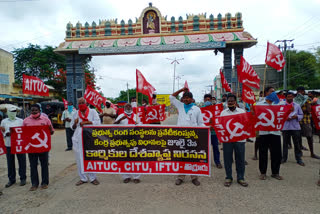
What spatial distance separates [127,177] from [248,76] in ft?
14.3

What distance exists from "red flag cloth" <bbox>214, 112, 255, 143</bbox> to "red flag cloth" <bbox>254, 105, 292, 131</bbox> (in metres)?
0.37

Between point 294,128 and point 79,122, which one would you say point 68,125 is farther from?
point 294,128

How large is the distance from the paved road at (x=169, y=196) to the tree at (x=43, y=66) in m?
26.8

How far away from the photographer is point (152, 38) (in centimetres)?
1736

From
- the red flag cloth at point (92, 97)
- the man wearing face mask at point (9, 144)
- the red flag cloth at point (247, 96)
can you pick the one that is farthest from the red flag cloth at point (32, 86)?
the red flag cloth at point (247, 96)

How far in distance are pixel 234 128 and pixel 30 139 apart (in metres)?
4.00

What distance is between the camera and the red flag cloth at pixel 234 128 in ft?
14.8

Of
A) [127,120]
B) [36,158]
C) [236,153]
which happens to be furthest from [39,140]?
[236,153]

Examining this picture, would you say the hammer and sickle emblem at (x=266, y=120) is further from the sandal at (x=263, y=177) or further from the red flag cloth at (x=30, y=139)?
the red flag cloth at (x=30, y=139)

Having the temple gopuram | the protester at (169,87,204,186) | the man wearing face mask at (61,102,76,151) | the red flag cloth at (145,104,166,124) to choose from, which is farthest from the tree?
the protester at (169,87,204,186)

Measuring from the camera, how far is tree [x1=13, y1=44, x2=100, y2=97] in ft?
100

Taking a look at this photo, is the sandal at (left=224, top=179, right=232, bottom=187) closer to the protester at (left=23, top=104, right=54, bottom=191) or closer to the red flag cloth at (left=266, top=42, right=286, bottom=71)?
the red flag cloth at (left=266, top=42, right=286, bottom=71)

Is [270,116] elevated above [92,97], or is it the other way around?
[92,97]

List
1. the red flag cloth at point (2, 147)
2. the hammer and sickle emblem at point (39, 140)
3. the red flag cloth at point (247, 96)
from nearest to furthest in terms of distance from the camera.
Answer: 1. the hammer and sickle emblem at point (39, 140)
2. the red flag cloth at point (2, 147)
3. the red flag cloth at point (247, 96)
